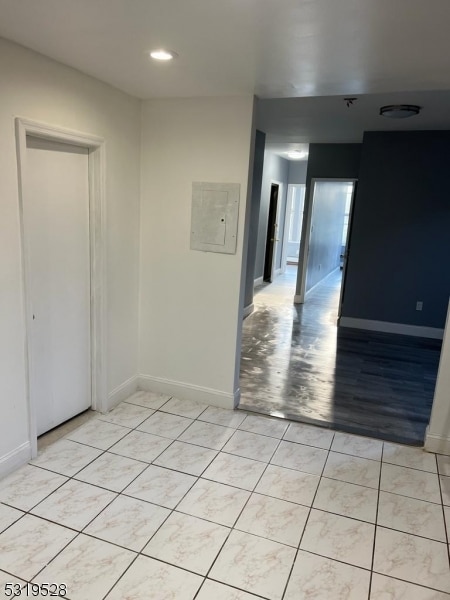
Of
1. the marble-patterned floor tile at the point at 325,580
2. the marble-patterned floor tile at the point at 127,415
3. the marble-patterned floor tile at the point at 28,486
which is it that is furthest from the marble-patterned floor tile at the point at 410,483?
the marble-patterned floor tile at the point at 28,486

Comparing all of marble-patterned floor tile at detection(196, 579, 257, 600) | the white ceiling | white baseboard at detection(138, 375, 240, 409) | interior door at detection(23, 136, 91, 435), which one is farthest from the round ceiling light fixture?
marble-patterned floor tile at detection(196, 579, 257, 600)

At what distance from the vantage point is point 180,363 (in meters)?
3.62

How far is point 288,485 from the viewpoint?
2590 millimetres

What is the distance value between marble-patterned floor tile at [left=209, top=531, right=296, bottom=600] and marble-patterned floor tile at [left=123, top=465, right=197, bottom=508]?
43 centimetres

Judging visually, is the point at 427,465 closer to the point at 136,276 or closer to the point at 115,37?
the point at 136,276

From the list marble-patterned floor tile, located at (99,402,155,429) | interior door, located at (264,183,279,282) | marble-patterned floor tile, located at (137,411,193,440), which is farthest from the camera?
interior door, located at (264,183,279,282)

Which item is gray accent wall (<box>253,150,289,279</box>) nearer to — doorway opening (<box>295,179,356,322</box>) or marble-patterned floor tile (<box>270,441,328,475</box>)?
doorway opening (<box>295,179,356,322</box>)

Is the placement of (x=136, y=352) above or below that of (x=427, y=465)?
above

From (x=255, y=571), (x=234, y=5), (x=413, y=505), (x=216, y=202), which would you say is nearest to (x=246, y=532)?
(x=255, y=571)

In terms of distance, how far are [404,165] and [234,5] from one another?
4425 millimetres

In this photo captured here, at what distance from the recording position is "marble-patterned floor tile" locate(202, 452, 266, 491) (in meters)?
2.61

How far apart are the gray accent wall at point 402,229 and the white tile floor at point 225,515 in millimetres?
3128

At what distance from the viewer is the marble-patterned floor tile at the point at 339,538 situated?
6.82ft

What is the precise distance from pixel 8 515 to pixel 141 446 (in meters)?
0.90
